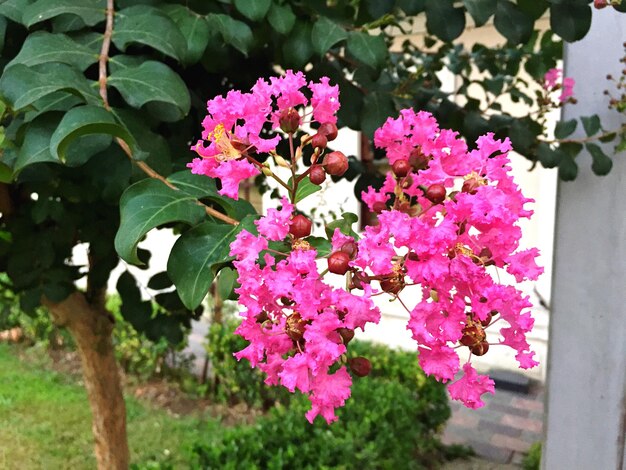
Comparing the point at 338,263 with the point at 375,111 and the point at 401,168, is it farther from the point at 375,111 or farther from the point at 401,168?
the point at 375,111

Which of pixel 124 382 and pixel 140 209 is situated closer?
pixel 140 209

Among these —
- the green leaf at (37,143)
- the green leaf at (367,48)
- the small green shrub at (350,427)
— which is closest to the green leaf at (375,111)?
the green leaf at (367,48)

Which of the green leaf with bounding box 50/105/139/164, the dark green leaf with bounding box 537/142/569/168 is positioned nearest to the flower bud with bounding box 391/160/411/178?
the green leaf with bounding box 50/105/139/164

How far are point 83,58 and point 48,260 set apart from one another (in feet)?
2.75

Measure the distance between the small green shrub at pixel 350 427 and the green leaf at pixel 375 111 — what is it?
52.7 inches

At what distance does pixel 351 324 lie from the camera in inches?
18.9

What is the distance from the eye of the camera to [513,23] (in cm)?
108

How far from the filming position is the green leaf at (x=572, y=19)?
1034 millimetres

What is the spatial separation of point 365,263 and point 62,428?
3.22 metres

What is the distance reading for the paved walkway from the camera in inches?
129

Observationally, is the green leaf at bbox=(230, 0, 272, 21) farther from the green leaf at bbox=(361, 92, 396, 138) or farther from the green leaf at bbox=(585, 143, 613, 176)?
the green leaf at bbox=(585, 143, 613, 176)

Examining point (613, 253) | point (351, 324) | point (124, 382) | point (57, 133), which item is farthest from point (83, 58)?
point (124, 382)

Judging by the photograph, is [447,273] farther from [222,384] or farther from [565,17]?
[222,384]

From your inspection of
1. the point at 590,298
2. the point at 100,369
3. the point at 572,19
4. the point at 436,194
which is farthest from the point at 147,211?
the point at 100,369
